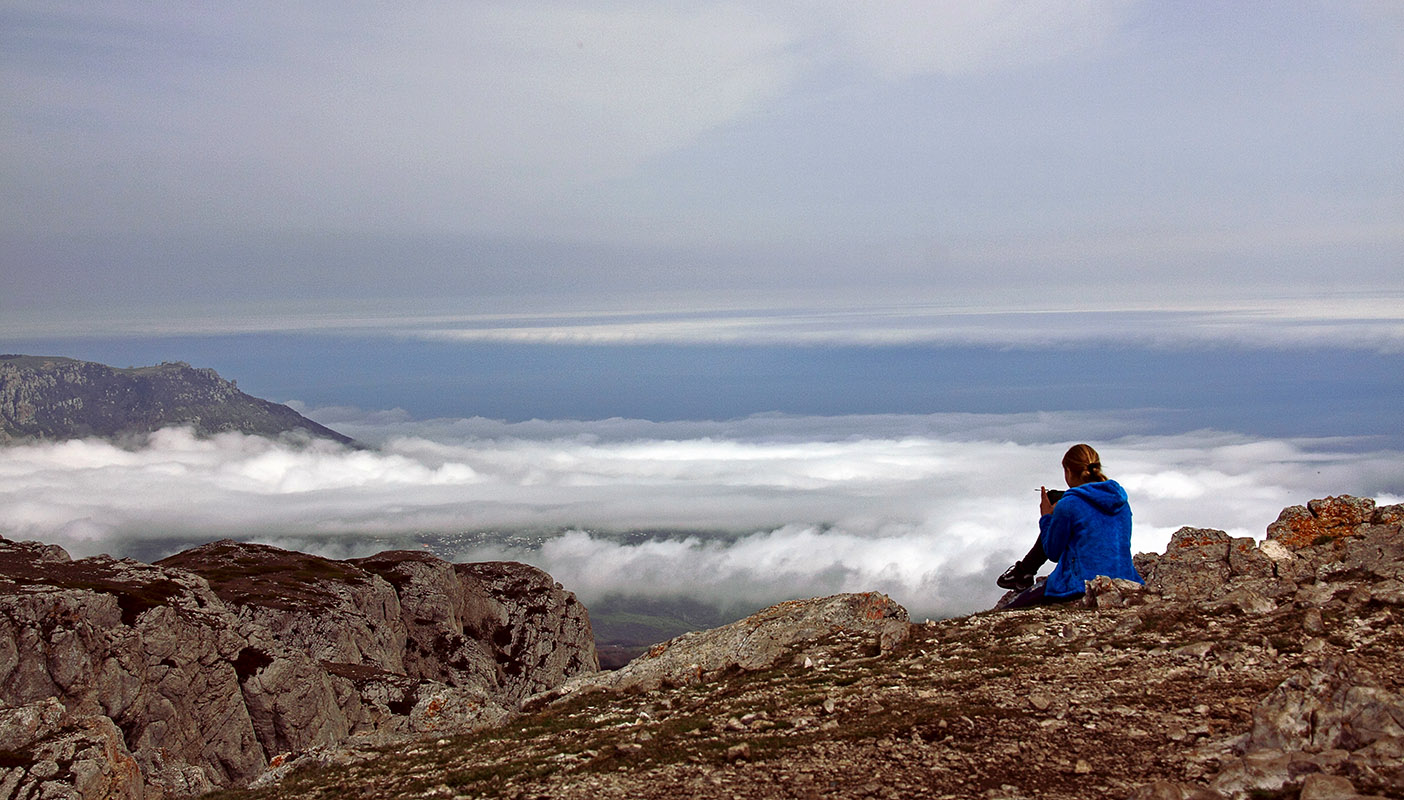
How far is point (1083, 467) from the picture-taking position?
59.8 ft

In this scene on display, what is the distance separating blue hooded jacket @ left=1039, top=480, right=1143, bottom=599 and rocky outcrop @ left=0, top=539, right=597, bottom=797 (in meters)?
16.7

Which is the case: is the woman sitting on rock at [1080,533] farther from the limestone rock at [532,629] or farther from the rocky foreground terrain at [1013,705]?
the limestone rock at [532,629]

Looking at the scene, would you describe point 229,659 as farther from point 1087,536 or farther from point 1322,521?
point 1322,521

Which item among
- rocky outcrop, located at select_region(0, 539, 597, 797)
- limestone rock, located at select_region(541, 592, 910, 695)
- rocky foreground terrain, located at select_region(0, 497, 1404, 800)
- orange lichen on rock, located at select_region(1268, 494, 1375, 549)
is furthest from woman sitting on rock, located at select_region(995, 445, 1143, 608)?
rocky outcrop, located at select_region(0, 539, 597, 797)

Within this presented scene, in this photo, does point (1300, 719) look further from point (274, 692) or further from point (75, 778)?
point (274, 692)

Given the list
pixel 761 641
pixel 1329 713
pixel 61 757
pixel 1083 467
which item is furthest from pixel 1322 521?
pixel 61 757

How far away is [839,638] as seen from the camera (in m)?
22.2

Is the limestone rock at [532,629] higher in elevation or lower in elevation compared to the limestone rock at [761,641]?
lower

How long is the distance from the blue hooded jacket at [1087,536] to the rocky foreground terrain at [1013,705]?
0.76 m

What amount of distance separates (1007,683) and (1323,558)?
41.8 feet

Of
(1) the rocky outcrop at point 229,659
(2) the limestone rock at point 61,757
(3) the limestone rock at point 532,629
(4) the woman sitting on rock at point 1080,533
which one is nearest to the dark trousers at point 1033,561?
(4) the woman sitting on rock at point 1080,533

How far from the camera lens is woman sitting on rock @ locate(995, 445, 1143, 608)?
1789 centimetres

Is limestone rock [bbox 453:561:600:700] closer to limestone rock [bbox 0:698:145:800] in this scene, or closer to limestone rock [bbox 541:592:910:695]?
limestone rock [bbox 0:698:145:800]

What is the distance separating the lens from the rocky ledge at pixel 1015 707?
10.7 m
